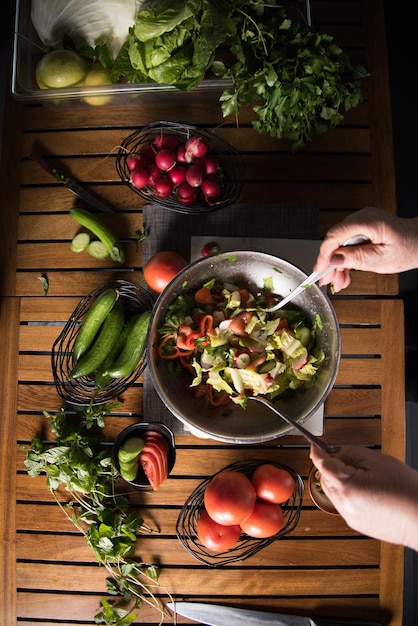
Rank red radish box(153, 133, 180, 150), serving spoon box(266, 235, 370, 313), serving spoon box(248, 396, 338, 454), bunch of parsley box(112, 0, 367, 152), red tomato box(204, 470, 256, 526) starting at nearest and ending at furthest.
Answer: serving spoon box(248, 396, 338, 454) → serving spoon box(266, 235, 370, 313) → bunch of parsley box(112, 0, 367, 152) → red tomato box(204, 470, 256, 526) → red radish box(153, 133, 180, 150)

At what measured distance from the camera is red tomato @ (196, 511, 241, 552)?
181 cm

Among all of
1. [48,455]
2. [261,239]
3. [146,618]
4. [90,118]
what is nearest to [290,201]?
[261,239]

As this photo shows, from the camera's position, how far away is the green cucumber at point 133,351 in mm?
1927

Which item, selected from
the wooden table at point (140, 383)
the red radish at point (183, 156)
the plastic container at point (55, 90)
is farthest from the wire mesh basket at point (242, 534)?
the plastic container at point (55, 90)

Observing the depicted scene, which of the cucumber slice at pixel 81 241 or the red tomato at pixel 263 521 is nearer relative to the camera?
the red tomato at pixel 263 521

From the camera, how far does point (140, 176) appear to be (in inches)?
76.1

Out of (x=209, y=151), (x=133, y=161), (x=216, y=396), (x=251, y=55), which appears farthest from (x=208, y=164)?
(x=216, y=396)

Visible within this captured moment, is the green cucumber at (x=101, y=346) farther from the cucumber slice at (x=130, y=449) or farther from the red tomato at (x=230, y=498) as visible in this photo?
the red tomato at (x=230, y=498)

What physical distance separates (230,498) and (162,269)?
0.87 m

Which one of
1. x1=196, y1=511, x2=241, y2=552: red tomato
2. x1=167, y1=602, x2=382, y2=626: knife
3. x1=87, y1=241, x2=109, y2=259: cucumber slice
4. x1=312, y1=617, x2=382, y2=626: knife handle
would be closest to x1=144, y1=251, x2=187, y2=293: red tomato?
x1=87, y1=241, x2=109, y2=259: cucumber slice

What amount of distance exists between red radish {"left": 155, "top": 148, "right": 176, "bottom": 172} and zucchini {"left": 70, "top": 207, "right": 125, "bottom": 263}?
0.34m

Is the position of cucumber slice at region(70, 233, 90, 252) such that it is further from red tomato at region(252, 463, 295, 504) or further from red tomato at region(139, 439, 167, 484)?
red tomato at region(252, 463, 295, 504)

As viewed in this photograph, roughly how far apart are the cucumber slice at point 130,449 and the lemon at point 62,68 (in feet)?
4.54

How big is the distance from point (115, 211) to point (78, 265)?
27 centimetres
